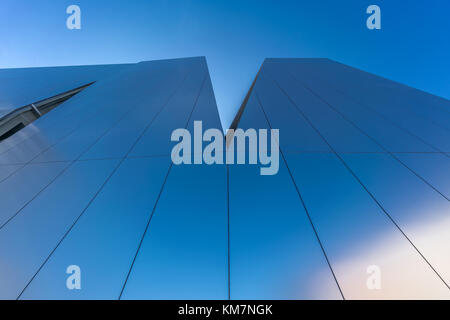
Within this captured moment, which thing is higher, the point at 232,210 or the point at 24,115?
the point at 24,115

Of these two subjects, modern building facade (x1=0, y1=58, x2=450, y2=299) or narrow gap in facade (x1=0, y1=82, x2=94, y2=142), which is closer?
modern building facade (x1=0, y1=58, x2=450, y2=299)

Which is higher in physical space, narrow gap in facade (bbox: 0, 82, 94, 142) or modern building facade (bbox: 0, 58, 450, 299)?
narrow gap in facade (bbox: 0, 82, 94, 142)

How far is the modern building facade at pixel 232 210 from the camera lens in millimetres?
2607

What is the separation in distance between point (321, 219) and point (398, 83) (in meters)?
10.2

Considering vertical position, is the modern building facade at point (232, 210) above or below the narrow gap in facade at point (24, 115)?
below

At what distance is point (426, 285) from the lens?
98.4 inches

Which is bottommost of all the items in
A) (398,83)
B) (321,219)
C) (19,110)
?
(321,219)

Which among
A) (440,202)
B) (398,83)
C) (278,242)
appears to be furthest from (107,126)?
(398,83)

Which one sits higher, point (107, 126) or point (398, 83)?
point (398, 83)

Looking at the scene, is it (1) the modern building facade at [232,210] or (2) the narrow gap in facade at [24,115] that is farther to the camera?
(2) the narrow gap in facade at [24,115]

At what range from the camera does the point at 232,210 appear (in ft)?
11.1

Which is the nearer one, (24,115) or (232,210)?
(232,210)

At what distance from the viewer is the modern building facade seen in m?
2.61
